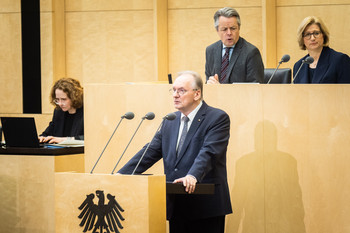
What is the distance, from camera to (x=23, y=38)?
262 inches

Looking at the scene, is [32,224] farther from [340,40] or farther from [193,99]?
[340,40]

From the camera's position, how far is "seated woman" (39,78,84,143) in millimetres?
5027

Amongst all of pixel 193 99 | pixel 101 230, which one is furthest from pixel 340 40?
pixel 101 230

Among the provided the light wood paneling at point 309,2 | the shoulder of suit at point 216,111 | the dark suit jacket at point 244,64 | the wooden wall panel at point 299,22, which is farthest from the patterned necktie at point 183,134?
the light wood paneling at point 309,2

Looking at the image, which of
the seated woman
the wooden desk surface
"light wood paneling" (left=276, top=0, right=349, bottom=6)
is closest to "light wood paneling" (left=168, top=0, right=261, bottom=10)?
"light wood paneling" (left=276, top=0, right=349, bottom=6)

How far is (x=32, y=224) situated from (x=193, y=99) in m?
1.98

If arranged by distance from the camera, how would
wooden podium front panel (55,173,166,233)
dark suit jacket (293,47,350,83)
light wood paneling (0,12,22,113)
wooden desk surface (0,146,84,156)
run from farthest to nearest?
light wood paneling (0,12,22,113)
wooden desk surface (0,146,84,156)
dark suit jacket (293,47,350,83)
wooden podium front panel (55,173,166,233)

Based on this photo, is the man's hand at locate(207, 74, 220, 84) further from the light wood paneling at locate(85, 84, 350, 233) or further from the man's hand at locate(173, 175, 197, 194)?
the man's hand at locate(173, 175, 197, 194)

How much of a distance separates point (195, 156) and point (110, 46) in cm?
362

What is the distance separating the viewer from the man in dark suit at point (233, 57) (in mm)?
4254

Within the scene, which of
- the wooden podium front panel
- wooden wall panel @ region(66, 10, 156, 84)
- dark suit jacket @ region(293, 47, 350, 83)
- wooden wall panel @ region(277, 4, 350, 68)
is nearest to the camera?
the wooden podium front panel

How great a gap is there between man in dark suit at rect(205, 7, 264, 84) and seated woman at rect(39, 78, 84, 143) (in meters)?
1.32

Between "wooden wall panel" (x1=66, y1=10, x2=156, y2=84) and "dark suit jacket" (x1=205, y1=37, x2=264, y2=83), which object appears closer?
"dark suit jacket" (x1=205, y1=37, x2=264, y2=83)

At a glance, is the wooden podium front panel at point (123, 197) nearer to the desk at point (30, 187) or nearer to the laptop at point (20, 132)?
the desk at point (30, 187)
